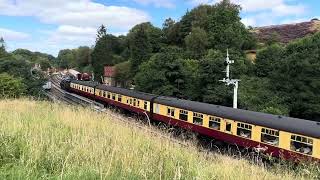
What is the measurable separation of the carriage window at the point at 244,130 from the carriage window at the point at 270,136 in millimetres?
896

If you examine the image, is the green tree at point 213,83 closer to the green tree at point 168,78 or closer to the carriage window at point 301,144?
the green tree at point 168,78

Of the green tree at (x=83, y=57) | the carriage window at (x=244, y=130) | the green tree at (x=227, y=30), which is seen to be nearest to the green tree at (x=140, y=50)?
the green tree at (x=227, y=30)

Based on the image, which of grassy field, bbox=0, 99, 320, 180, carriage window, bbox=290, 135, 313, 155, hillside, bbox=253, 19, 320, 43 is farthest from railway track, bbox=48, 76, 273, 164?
hillside, bbox=253, 19, 320, 43

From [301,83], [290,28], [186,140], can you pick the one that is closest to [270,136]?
[186,140]

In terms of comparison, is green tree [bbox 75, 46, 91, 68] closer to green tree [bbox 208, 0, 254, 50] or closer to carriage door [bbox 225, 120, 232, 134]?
green tree [bbox 208, 0, 254, 50]

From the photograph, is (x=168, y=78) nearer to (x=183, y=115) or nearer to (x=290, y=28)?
(x=183, y=115)

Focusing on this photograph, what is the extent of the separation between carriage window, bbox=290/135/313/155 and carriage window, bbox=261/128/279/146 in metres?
0.83

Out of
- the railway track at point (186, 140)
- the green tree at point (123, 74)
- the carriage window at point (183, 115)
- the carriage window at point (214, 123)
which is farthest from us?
the green tree at point (123, 74)

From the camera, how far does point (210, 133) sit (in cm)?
2131

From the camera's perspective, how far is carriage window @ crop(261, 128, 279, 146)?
16.5 meters

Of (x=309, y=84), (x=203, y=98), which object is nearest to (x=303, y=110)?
(x=309, y=84)

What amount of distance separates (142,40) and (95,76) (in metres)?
32.7

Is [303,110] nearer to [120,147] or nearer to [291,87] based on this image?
[291,87]

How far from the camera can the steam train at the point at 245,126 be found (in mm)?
15188
